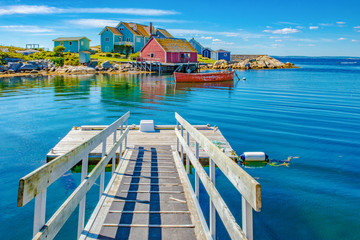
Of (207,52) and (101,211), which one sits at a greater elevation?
(207,52)

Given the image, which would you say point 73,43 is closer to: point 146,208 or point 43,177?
point 146,208

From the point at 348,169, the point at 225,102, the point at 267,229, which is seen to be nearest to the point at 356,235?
the point at 267,229

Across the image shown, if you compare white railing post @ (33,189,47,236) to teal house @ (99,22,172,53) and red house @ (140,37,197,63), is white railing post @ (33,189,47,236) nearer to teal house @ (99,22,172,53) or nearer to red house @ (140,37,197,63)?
red house @ (140,37,197,63)

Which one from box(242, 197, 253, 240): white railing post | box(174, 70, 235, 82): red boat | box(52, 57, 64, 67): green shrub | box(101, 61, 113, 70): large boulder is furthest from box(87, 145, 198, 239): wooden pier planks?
box(52, 57, 64, 67): green shrub

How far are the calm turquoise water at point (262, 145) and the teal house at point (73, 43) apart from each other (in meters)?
44.7

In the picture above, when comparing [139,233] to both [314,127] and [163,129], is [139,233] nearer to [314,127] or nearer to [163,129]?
[163,129]

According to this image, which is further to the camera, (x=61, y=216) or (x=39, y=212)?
(x=61, y=216)

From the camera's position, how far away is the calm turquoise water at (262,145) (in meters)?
6.88

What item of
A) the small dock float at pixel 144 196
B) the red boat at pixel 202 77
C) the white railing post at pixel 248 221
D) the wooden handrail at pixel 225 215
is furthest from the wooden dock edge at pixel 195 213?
the red boat at pixel 202 77

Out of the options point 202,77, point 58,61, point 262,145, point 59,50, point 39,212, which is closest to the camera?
point 39,212

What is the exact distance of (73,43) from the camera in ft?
228

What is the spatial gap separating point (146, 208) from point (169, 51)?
55.4 metres

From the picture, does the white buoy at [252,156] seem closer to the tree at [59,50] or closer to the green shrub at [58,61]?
the green shrub at [58,61]

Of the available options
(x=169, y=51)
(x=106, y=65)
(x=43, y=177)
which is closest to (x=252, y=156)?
(x=43, y=177)
